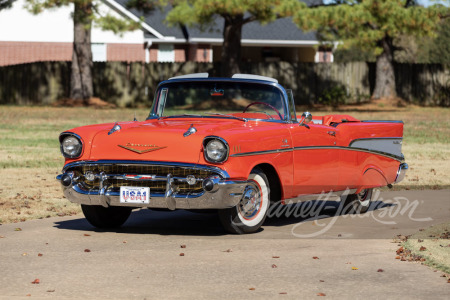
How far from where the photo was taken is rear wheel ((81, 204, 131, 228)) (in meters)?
10.0

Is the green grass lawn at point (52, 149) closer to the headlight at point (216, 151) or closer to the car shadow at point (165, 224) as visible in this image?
the car shadow at point (165, 224)

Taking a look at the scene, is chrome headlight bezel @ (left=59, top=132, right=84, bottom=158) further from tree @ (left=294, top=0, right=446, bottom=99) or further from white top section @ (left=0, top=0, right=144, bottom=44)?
white top section @ (left=0, top=0, right=144, bottom=44)

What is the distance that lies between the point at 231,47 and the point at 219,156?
102ft

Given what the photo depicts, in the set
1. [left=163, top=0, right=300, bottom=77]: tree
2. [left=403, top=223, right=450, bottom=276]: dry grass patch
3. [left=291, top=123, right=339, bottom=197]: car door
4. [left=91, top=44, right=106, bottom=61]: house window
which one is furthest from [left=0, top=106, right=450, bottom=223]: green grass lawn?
[left=91, top=44, right=106, bottom=61]: house window

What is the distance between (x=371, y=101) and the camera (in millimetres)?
43094

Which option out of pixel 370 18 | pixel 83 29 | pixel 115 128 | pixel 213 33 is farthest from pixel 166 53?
pixel 115 128

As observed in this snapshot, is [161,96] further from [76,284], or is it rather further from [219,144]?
[76,284]

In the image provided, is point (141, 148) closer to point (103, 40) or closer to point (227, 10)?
point (227, 10)

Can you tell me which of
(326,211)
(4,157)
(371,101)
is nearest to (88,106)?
(371,101)

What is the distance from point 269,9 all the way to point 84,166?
25.8 metres

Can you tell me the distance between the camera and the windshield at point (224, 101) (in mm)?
10648

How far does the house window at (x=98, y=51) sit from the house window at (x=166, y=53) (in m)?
2.88

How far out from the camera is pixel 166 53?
162 feet
